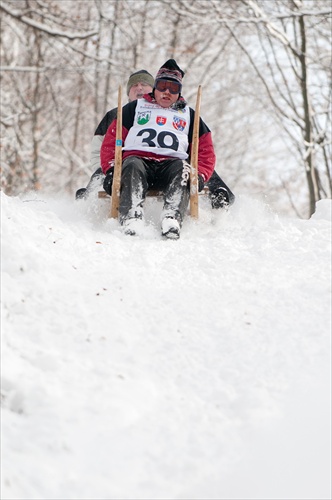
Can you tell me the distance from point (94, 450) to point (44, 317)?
35.6 inches

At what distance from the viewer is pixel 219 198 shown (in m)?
5.41

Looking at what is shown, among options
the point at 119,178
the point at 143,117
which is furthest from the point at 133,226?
the point at 143,117

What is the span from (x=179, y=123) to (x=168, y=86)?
0.34 metres

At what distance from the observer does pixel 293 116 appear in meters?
11.6

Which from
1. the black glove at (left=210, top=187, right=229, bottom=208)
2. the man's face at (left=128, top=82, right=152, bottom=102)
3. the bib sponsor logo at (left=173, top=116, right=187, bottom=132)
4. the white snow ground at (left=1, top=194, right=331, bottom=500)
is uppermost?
the man's face at (left=128, top=82, right=152, bottom=102)

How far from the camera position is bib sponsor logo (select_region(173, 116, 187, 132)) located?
5.34 meters

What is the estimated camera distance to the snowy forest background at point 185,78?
10.6m

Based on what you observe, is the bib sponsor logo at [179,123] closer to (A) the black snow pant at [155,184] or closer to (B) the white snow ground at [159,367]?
(A) the black snow pant at [155,184]

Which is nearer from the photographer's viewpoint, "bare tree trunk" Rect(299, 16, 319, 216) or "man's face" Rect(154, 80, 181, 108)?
"man's face" Rect(154, 80, 181, 108)

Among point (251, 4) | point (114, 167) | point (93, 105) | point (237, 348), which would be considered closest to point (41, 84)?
point (93, 105)

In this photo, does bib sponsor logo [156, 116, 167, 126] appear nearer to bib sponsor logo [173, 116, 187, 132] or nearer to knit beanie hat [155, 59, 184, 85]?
bib sponsor logo [173, 116, 187, 132]

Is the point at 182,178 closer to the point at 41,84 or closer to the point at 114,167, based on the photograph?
the point at 114,167

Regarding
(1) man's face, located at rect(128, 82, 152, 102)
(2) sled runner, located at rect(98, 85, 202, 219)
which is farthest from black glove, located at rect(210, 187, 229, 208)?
(1) man's face, located at rect(128, 82, 152, 102)

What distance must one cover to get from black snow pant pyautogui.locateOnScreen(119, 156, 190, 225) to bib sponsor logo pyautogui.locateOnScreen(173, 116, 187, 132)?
0.36 meters
